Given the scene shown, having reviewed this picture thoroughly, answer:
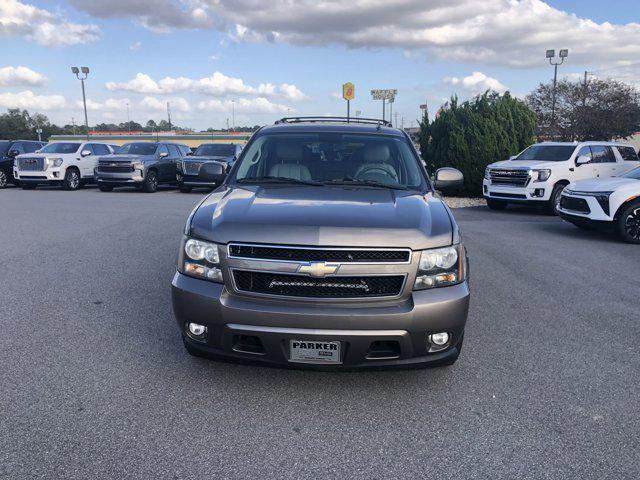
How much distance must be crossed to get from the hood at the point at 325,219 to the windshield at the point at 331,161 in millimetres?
513

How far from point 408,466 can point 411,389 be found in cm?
91

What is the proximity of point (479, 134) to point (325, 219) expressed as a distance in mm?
15623

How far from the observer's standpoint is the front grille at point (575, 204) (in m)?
10.00

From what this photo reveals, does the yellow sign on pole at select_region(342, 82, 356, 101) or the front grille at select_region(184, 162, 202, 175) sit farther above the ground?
the yellow sign on pole at select_region(342, 82, 356, 101)

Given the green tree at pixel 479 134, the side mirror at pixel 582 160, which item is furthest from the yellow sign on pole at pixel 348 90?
the side mirror at pixel 582 160

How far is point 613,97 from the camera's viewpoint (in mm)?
33562

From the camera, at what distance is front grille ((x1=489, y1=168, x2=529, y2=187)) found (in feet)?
45.2

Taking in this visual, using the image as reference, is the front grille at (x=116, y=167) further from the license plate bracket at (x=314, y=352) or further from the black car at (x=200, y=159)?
the license plate bracket at (x=314, y=352)

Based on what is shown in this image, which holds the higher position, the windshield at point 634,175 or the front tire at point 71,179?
the windshield at point 634,175

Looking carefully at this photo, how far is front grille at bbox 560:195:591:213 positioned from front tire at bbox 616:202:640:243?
58 centimetres

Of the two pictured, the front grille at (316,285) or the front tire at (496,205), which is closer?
the front grille at (316,285)

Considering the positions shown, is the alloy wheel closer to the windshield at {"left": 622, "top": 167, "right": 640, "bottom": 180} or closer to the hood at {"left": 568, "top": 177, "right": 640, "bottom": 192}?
the hood at {"left": 568, "top": 177, "right": 640, "bottom": 192}

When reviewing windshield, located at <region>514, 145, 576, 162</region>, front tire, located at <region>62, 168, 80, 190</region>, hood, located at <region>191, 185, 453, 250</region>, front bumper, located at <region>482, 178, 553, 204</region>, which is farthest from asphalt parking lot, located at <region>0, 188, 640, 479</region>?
front tire, located at <region>62, 168, 80, 190</region>

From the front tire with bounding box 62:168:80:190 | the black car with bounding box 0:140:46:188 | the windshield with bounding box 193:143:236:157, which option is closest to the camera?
the windshield with bounding box 193:143:236:157
